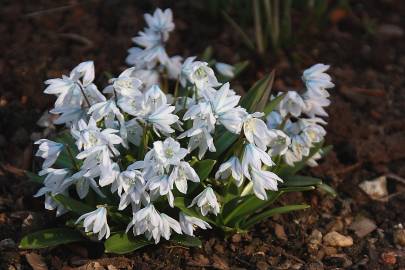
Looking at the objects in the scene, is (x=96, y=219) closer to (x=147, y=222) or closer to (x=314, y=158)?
(x=147, y=222)

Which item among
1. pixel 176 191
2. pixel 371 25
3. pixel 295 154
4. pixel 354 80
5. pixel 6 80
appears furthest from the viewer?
pixel 371 25

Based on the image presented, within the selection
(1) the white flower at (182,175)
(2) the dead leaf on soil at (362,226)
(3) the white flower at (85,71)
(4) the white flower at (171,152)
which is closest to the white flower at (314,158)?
(2) the dead leaf on soil at (362,226)

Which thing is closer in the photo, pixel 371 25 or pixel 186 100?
pixel 186 100

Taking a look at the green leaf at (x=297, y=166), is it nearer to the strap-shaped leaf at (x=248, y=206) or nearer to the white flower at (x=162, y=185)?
the strap-shaped leaf at (x=248, y=206)

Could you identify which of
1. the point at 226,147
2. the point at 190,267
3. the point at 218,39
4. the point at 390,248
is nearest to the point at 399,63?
the point at 218,39

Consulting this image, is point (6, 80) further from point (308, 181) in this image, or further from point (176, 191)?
point (308, 181)

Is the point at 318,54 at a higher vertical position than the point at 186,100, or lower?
lower

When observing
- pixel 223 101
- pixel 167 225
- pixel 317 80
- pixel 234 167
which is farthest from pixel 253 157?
pixel 317 80
